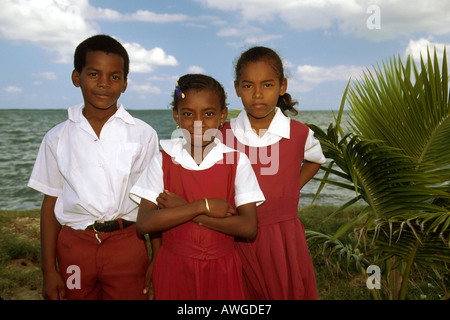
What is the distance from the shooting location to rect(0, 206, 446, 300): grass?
157 inches

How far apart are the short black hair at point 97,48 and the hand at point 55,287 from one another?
1.07 m

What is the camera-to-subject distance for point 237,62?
2219mm

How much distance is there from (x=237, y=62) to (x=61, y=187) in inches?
46.5

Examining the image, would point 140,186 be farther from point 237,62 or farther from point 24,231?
point 24,231

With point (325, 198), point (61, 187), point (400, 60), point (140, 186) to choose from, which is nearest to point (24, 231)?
point (61, 187)

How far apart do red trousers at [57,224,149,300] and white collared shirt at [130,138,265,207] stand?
14.7 inches

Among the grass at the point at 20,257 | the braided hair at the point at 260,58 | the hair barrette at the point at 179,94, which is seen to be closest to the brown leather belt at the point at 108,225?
the hair barrette at the point at 179,94

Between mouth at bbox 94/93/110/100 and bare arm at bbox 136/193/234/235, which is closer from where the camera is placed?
bare arm at bbox 136/193/234/235

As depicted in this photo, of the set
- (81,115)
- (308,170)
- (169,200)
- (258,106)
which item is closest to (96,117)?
(81,115)

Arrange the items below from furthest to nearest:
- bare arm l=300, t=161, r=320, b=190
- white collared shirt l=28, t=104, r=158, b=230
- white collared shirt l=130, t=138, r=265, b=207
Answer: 1. bare arm l=300, t=161, r=320, b=190
2. white collared shirt l=28, t=104, r=158, b=230
3. white collared shirt l=130, t=138, r=265, b=207

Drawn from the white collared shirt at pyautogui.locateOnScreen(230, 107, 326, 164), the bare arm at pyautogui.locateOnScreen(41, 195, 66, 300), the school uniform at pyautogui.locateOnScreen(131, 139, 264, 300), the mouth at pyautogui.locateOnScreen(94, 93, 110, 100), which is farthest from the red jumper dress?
the bare arm at pyautogui.locateOnScreen(41, 195, 66, 300)

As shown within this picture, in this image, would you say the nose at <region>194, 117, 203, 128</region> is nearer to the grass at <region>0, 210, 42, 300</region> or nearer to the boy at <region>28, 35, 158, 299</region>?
the boy at <region>28, 35, 158, 299</region>

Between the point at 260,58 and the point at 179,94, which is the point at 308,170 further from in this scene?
the point at 179,94

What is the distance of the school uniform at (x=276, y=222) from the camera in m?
2.07
